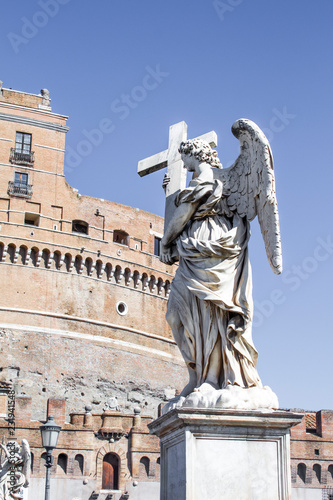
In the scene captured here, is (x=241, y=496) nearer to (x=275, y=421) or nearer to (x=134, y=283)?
(x=275, y=421)

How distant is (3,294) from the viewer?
3117cm

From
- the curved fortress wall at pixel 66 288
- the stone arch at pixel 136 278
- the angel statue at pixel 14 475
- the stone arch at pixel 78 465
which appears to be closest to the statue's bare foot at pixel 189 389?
the angel statue at pixel 14 475

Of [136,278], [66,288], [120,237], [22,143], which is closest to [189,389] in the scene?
[66,288]

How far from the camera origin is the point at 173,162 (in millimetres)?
4777

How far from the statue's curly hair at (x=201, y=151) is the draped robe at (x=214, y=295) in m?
0.20

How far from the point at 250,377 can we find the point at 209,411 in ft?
1.15

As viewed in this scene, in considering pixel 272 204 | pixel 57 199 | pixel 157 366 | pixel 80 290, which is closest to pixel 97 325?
pixel 80 290

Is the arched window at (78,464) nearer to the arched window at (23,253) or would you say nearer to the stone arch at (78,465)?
the stone arch at (78,465)

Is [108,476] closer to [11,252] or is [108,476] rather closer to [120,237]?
[11,252]

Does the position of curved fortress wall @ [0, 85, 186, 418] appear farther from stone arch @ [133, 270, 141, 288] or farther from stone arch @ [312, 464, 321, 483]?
stone arch @ [312, 464, 321, 483]

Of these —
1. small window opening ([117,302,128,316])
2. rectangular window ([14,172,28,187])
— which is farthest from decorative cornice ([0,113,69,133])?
small window opening ([117,302,128,316])

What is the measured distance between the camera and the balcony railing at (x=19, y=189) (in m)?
33.2

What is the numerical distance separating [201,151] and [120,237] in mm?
33094

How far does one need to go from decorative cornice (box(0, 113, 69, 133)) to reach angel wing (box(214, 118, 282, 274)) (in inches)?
1229
